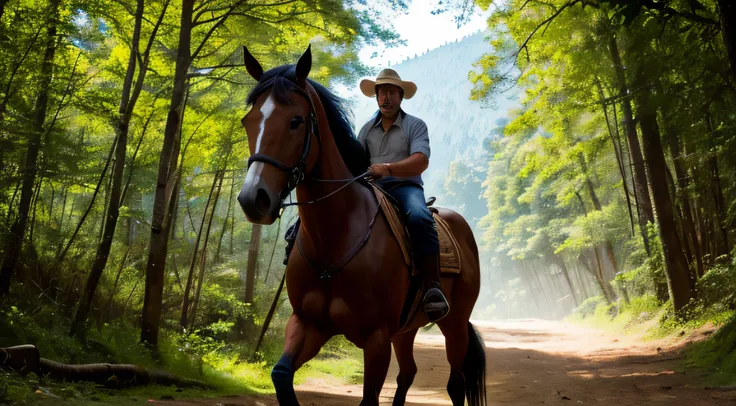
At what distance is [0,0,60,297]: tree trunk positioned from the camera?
7535mm

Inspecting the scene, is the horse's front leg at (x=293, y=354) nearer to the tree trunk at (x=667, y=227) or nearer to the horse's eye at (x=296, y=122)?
the horse's eye at (x=296, y=122)

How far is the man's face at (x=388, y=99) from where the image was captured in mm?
4531

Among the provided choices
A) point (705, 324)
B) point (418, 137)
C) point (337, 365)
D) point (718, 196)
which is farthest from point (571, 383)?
point (418, 137)

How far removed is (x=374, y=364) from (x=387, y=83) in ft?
7.88

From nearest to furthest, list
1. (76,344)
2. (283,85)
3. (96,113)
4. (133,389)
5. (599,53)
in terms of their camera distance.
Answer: (283,85), (133,389), (76,344), (96,113), (599,53)

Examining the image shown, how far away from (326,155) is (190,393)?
198 inches

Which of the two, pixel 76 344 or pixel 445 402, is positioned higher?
pixel 76 344

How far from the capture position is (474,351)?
588 cm

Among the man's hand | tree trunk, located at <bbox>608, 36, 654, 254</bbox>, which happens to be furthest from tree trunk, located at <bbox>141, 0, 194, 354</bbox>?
tree trunk, located at <bbox>608, 36, 654, 254</bbox>

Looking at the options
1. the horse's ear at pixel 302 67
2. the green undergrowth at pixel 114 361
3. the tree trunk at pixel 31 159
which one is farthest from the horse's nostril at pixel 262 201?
the tree trunk at pixel 31 159

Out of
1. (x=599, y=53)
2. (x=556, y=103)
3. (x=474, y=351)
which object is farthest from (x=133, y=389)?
(x=556, y=103)

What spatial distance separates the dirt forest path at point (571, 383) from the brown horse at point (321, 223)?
3841mm

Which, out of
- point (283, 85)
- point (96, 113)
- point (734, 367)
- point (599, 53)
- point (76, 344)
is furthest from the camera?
point (599, 53)

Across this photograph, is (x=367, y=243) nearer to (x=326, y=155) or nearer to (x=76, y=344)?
(x=326, y=155)
